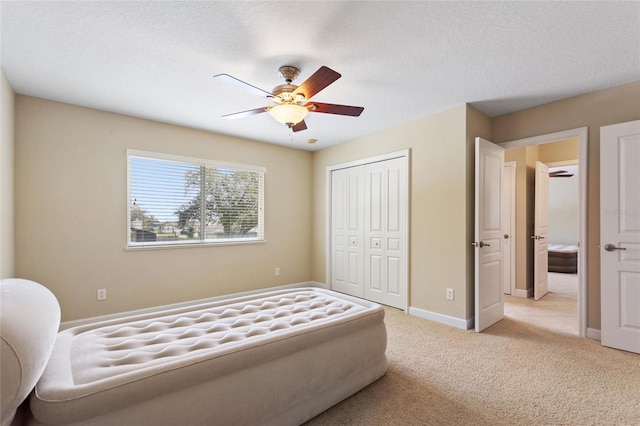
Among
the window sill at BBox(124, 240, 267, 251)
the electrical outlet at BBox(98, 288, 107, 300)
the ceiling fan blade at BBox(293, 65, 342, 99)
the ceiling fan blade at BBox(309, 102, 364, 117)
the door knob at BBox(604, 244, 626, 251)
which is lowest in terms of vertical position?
the electrical outlet at BBox(98, 288, 107, 300)

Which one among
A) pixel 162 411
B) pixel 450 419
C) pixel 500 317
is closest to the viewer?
pixel 162 411

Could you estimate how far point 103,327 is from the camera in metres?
1.86

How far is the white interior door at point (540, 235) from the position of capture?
14.9 feet

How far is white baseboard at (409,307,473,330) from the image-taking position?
3.28m

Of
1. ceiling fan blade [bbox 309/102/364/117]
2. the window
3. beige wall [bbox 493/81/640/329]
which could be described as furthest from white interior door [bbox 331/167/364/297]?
beige wall [bbox 493/81/640/329]

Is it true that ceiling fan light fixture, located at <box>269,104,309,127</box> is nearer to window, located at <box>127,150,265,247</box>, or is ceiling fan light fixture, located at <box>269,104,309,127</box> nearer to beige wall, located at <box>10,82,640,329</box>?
beige wall, located at <box>10,82,640,329</box>

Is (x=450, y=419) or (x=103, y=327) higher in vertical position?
(x=103, y=327)

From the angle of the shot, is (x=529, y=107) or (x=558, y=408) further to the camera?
(x=529, y=107)

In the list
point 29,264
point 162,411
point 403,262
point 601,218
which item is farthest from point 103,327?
point 601,218

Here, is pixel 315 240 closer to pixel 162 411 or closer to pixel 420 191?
pixel 420 191

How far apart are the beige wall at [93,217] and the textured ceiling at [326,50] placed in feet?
1.19

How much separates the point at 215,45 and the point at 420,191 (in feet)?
9.19

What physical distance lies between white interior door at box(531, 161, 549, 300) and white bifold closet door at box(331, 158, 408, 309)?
234 cm

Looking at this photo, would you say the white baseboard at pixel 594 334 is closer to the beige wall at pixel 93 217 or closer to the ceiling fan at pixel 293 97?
the ceiling fan at pixel 293 97
